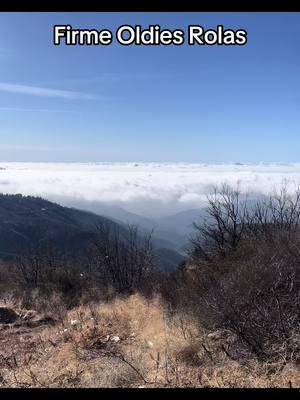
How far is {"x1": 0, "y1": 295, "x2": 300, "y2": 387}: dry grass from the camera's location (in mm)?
6996

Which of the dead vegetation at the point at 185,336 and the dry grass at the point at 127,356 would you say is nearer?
the dry grass at the point at 127,356

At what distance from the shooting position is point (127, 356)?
877 centimetres

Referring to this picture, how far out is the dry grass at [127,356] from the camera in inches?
275

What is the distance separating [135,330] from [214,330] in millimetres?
2852

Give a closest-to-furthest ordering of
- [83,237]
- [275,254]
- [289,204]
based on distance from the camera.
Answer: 1. [275,254]
2. [289,204]
3. [83,237]

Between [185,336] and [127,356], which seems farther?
[185,336]

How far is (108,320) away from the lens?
13.0 meters

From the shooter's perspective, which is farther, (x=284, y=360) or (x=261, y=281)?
(x=261, y=281)

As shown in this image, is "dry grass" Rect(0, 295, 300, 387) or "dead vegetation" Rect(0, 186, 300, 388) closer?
"dry grass" Rect(0, 295, 300, 387)
